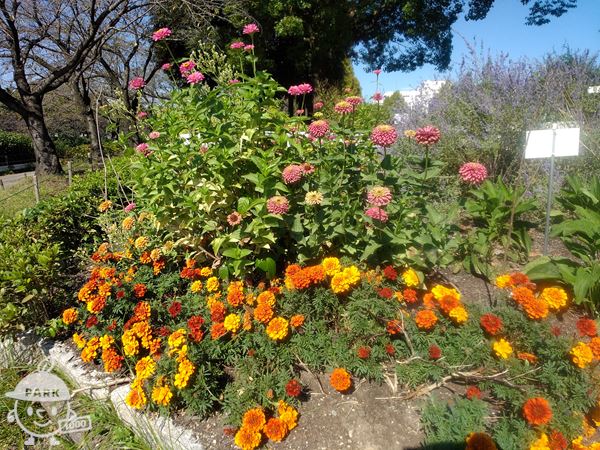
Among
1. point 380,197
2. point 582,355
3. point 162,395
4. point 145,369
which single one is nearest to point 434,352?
point 582,355

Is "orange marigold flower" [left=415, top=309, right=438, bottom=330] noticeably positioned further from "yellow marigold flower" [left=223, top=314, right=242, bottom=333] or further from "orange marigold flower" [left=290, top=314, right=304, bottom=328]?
"yellow marigold flower" [left=223, top=314, right=242, bottom=333]

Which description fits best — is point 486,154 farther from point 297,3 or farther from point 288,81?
point 288,81

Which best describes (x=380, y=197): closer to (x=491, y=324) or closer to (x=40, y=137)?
(x=491, y=324)

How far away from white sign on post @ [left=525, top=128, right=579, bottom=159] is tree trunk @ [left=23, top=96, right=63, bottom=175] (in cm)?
1086

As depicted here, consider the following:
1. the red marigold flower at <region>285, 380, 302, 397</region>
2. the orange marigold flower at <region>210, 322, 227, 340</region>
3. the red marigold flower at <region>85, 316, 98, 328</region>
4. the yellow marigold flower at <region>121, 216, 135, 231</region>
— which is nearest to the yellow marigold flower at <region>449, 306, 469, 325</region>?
the red marigold flower at <region>285, 380, 302, 397</region>

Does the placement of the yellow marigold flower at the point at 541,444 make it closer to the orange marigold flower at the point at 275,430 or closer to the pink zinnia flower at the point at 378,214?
the orange marigold flower at the point at 275,430

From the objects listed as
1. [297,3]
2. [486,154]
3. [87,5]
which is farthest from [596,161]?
[87,5]

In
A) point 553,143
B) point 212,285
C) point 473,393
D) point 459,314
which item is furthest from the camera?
point 553,143

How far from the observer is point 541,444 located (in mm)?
1301

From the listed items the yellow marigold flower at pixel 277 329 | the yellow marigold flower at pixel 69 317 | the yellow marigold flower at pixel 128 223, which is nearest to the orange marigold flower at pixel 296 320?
the yellow marigold flower at pixel 277 329

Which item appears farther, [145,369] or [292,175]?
[292,175]

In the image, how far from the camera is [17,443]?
80.3 inches

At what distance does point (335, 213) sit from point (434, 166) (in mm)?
699

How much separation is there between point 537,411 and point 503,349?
0.98 ft
